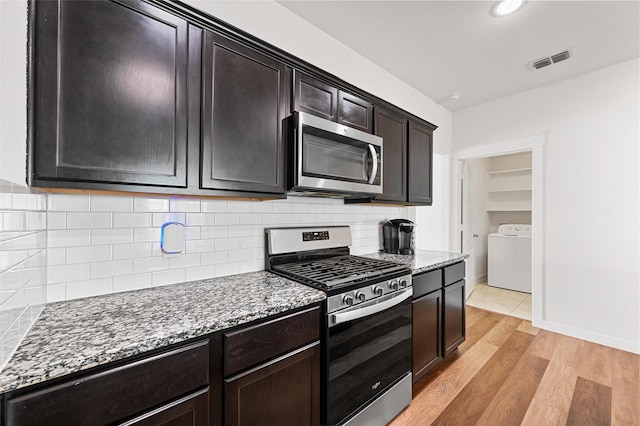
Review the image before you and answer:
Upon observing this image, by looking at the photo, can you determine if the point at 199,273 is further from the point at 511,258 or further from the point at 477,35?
the point at 511,258

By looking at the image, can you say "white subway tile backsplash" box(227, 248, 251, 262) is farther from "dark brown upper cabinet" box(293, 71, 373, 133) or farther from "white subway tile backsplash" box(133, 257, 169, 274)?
"dark brown upper cabinet" box(293, 71, 373, 133)

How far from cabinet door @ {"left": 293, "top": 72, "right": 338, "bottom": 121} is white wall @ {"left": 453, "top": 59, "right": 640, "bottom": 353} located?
276cm

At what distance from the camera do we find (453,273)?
7.67 ft

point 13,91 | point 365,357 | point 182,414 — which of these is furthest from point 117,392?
point 365,357

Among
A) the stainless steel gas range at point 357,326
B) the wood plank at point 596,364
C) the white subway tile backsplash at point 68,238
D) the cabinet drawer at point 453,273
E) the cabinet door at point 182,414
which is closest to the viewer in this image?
the cabinet door at point 182,414

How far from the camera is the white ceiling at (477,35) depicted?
1950mm

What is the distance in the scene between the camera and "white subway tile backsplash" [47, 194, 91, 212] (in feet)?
3.77

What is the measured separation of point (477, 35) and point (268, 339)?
277 centimetres

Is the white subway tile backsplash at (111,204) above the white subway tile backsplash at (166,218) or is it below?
above

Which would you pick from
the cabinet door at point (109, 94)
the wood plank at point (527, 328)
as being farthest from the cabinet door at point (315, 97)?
the wood plank at point (527, 328)

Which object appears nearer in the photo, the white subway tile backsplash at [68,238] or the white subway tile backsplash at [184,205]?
the white subway tile backsplash at [68,238]

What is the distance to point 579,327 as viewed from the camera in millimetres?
2848

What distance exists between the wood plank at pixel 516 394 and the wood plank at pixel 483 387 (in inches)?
1.3

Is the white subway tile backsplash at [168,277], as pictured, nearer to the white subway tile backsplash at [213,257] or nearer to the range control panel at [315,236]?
the white subway tile backsplash at [213,257]
